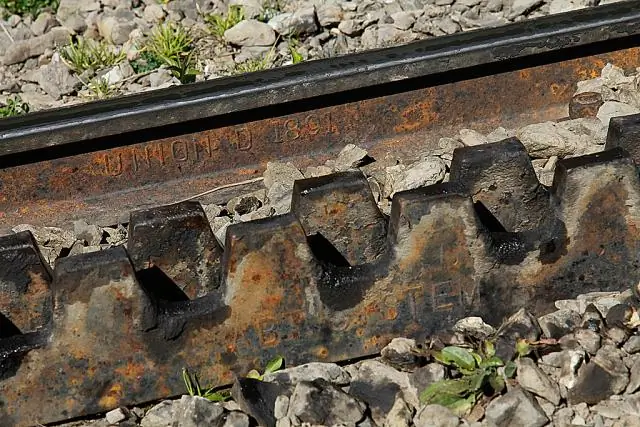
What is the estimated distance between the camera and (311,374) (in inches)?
221

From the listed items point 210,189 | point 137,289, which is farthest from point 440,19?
point 137,289

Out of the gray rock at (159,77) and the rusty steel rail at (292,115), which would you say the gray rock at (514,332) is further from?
the gray rock at (159,77)

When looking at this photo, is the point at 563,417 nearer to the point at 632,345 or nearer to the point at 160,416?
the point at 632,345

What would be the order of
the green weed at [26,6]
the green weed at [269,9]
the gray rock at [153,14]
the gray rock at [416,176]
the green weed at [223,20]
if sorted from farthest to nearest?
1. the green weed at [26,6]
2. the gray rock at [153,14]
3. the green weed at [269,9]
4. the green weed at [223,20]
5. the gray rock at [416,176]

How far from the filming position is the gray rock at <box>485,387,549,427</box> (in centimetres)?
520

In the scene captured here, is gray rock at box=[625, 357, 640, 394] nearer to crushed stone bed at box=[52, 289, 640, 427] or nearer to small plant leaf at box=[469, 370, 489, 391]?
crushed stone bed at box=[52, 289, 640, 427]

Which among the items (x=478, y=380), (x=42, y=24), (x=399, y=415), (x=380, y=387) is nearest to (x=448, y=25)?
(x=42, y=24)

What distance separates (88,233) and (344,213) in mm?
1484

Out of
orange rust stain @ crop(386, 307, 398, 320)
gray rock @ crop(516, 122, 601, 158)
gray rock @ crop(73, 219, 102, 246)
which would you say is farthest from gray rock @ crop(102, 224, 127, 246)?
gray rock @ crop(516, 122, 601, 158)

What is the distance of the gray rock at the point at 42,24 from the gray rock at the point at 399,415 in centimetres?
464

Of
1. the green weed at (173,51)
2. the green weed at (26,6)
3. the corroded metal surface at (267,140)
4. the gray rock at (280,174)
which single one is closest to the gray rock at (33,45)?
the green weed at (26,6)

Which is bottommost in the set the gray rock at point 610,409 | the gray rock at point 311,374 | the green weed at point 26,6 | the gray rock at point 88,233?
the green weed at point 26,6

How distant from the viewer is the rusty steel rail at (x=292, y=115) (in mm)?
7023

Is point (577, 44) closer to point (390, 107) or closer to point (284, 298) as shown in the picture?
point (390, 107)
